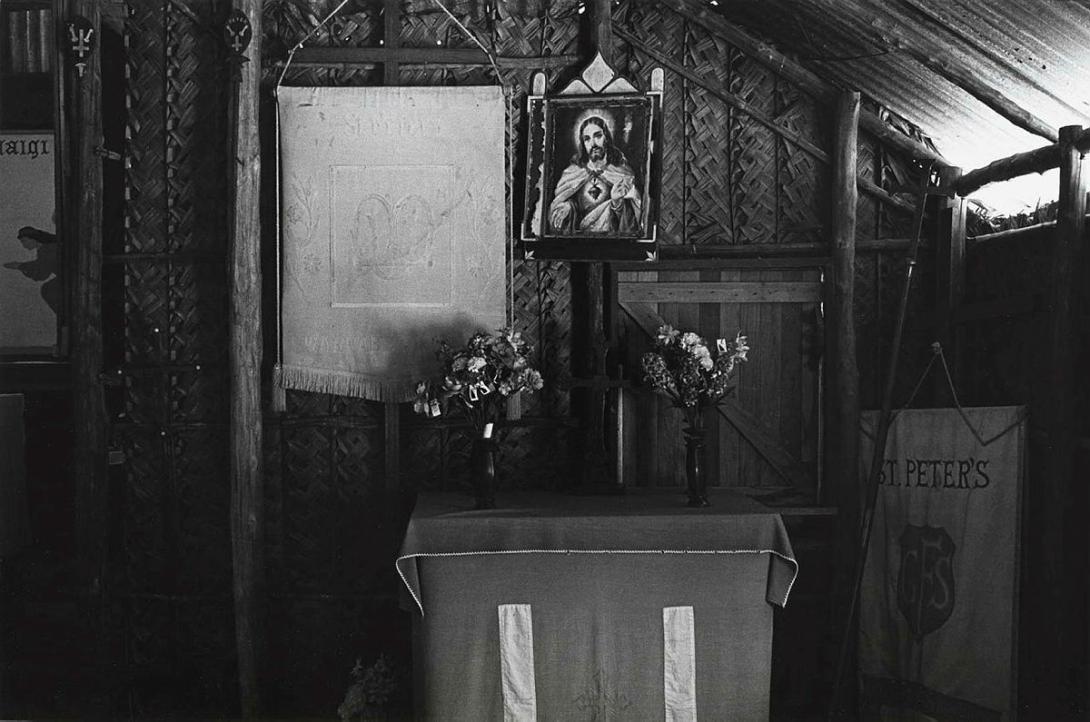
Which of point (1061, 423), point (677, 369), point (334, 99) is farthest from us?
point (334, 99)

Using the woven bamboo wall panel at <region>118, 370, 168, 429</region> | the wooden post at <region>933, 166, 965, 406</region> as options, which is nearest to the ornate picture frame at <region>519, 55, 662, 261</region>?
the wooden post at <region>933, 166, 965, 406</region>

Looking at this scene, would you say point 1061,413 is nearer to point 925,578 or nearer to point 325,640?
point 925,578

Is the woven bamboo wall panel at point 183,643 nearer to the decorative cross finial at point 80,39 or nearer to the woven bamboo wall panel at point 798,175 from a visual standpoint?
the decorative cross finial at point 80,39

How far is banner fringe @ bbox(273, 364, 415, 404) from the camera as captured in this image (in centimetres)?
499

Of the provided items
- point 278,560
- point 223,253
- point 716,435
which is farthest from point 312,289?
point 716,435

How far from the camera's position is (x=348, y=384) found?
5.00 meters

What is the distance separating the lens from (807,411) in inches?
205

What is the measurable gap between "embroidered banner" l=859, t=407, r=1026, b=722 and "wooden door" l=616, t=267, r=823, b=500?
1.28 ft

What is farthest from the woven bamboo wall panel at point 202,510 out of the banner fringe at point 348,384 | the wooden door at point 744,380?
the wooden door at point 744,380

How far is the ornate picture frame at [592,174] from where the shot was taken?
5031 millimetres

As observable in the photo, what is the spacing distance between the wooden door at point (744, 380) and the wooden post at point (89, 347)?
2679 mm

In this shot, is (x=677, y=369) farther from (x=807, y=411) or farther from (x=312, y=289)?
(x=312, y=289)

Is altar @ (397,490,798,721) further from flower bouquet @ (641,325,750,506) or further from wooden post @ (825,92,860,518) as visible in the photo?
wooden post @ (825,92,860,518)

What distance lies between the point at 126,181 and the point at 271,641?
251 cm
